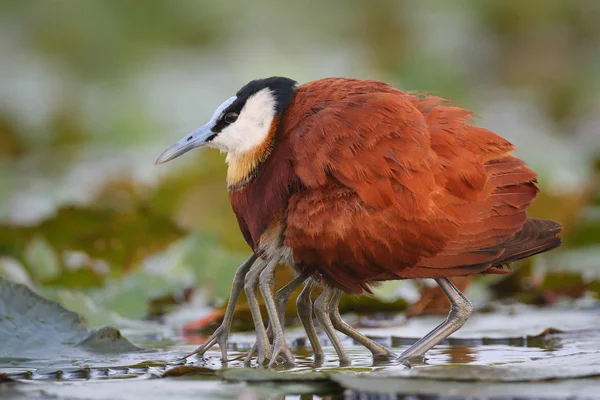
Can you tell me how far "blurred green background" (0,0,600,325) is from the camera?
602cm

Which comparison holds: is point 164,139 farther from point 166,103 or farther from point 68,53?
point 68,53

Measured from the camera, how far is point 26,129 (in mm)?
11938

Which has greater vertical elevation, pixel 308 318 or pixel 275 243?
pixel 275 243

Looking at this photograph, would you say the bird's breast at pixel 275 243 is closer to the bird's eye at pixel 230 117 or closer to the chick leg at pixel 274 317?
the chick leg at pixel 274 317

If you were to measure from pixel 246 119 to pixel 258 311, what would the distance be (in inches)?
31.3

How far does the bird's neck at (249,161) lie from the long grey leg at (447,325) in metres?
0.87


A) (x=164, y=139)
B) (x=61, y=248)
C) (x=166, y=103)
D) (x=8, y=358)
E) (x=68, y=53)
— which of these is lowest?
(x=8, y=358)

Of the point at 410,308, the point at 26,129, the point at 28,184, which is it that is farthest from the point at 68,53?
the point at 410,308

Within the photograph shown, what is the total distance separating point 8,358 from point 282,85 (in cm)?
156

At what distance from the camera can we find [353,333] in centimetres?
438

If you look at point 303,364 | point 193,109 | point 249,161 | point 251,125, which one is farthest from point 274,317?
point 193,109

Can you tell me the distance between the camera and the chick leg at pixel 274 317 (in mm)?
4066

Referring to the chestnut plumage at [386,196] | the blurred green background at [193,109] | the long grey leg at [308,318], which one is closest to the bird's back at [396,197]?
the chestnut plumage at [386,196]

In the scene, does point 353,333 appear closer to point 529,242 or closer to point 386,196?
point 386,196
